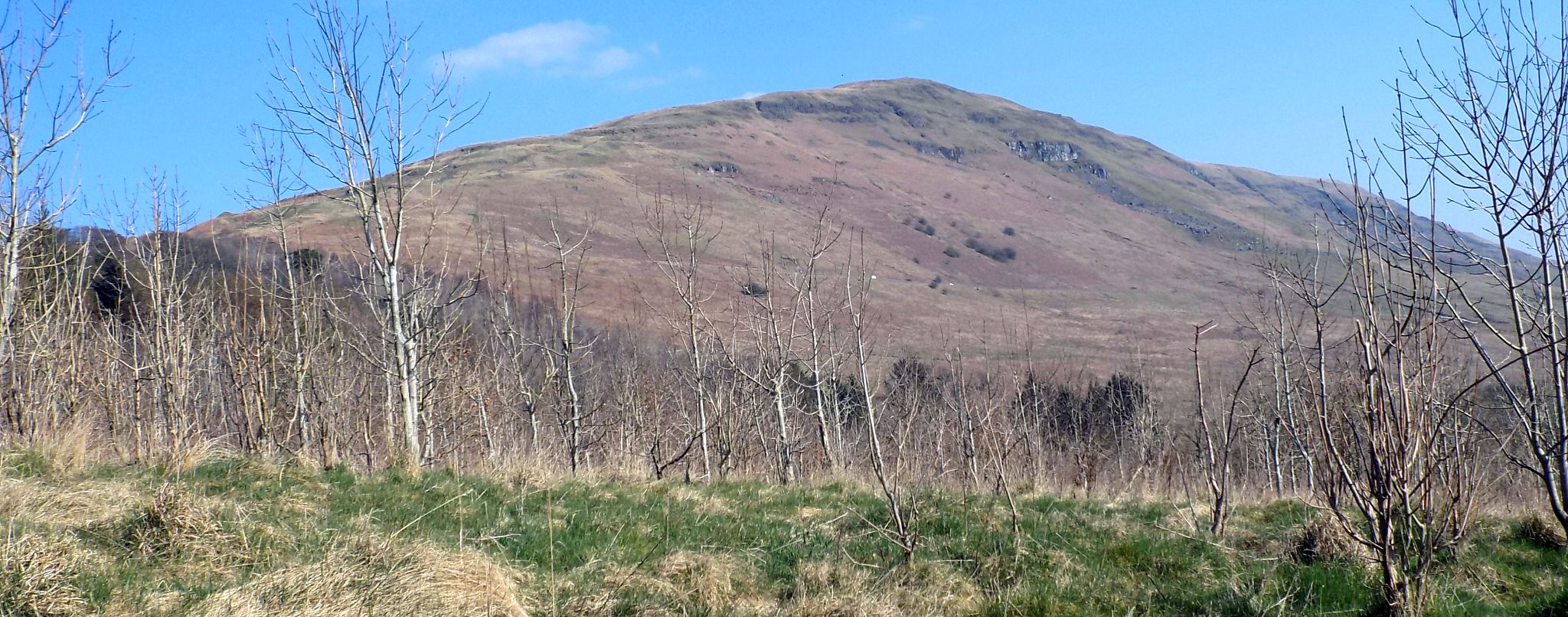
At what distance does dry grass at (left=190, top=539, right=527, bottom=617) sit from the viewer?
4039 millimetres

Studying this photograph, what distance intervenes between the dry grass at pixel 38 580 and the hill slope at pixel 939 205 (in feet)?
84.7

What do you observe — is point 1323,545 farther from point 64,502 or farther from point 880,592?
point 64,502

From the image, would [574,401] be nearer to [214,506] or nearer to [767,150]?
[214,506]

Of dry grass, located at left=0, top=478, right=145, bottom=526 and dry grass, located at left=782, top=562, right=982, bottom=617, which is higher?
dry grass, located at left=0, top=478, right=145, bottom=526

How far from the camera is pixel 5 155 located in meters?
8.38

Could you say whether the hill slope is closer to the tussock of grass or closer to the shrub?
the tussock of grass

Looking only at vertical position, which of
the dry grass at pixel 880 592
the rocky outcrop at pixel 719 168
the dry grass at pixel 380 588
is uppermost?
the rocky outcrop at pixel 719 168

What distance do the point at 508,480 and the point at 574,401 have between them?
389 cm

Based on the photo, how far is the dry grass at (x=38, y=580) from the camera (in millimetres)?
3746

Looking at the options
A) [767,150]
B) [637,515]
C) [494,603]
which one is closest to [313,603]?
[494,603]

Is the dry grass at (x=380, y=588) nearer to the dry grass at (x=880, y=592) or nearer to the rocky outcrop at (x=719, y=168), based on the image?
the dry grass at (x=880, y=592)

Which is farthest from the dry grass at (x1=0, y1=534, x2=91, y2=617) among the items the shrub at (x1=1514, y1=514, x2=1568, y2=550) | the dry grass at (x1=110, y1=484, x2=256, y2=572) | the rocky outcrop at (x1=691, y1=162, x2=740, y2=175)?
the rocky outcrop at (x1=691, y1=162, x2=740, y2=175)

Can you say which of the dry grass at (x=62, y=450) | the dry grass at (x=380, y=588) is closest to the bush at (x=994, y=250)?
the dry grass at (x=62, y=450)

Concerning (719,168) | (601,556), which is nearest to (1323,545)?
(601,556)
